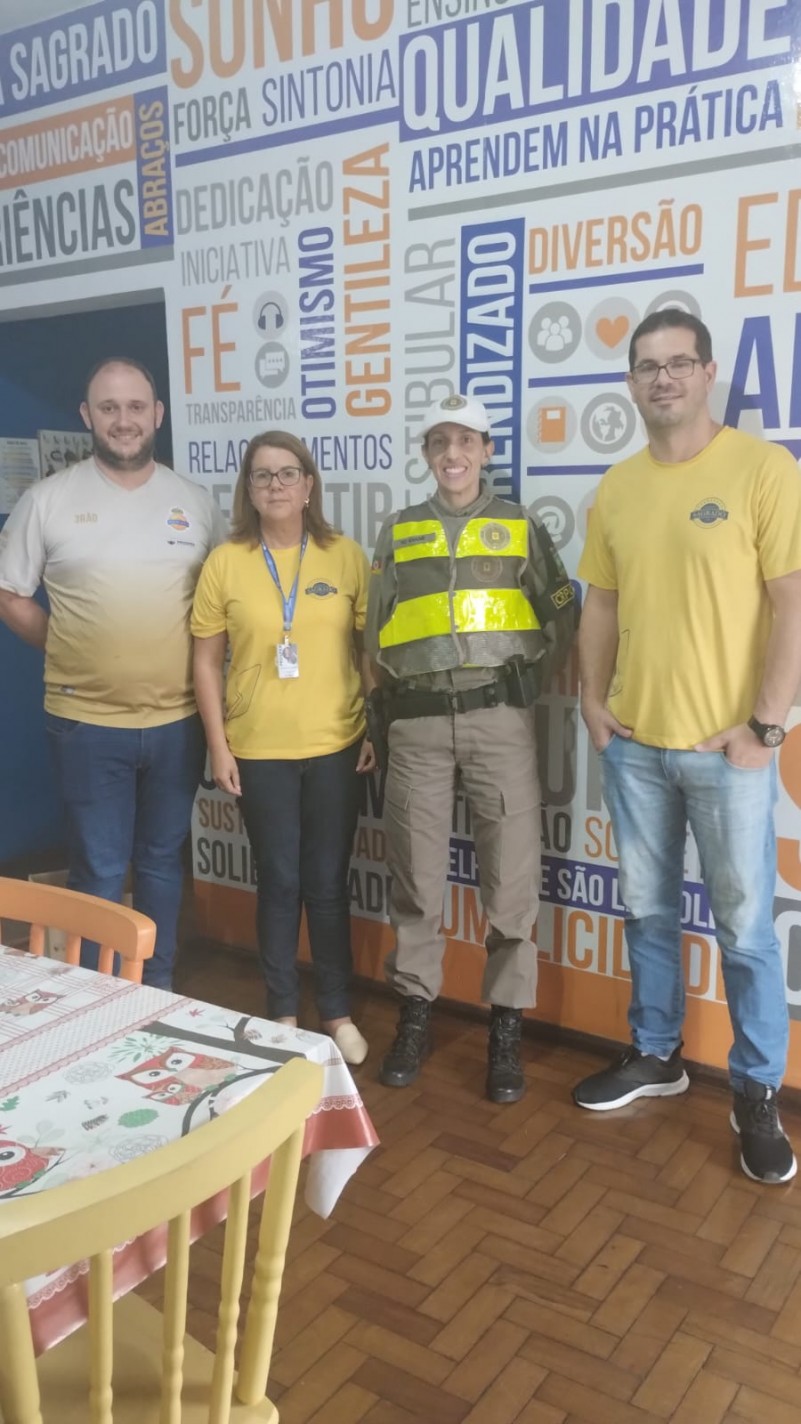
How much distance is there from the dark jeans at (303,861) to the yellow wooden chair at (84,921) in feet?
3.10

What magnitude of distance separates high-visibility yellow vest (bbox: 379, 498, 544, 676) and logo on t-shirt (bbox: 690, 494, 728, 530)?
470mm

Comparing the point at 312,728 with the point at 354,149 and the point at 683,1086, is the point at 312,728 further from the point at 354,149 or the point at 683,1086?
the point at 354,149

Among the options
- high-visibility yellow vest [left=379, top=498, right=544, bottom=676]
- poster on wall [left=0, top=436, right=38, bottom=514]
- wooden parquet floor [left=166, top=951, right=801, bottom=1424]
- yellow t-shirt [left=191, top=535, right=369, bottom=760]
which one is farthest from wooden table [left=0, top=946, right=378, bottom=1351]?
poster on wall [left=0, top=436, right=38, bottom=514]

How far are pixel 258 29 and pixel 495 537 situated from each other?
1.67 meters

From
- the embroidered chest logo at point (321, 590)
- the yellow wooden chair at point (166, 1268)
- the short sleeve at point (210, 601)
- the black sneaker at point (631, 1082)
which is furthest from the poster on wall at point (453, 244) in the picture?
the yellow wooden chair at point (166, 1268)

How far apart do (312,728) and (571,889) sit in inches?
31.4

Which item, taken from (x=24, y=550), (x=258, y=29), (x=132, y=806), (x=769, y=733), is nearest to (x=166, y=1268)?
(x=769, y=733)

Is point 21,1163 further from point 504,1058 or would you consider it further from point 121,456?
point 121,456

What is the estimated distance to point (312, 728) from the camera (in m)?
2.66

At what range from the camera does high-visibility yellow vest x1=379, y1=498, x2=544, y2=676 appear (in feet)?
8.41

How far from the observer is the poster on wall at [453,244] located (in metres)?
Result: 2.43

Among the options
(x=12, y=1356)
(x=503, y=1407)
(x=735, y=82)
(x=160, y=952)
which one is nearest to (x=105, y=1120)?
(x=12, y=1356)

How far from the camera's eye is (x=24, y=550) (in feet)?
8.95

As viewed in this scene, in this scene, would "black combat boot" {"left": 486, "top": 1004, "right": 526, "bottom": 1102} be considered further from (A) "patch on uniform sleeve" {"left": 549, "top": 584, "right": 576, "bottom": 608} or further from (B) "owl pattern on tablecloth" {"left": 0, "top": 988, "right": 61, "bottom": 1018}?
(B) "owl pattern on tablecloth" {"left": 0, "top": 988, "right": 61, "bottom": 1018}
